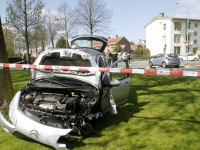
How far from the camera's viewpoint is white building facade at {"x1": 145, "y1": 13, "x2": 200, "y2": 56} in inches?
2071

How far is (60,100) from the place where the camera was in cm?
393

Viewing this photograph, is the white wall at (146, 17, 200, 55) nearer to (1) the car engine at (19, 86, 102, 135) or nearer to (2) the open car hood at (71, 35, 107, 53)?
(2) the open car hood at (71, 35, 107, 53)

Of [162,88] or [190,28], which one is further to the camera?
[190,28]

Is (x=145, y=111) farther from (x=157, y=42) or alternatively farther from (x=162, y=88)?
(x=157, y=42)

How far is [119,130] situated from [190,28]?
58958 millimetres

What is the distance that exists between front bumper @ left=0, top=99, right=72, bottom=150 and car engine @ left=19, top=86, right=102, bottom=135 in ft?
0.55

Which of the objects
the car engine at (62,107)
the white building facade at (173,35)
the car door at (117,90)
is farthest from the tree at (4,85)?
the white building facade at (173,35)

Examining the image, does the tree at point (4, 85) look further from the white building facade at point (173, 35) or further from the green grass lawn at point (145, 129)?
the white building facade at point (173, 35)

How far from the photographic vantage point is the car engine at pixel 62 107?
370 centimetres

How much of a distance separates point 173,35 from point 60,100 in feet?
176

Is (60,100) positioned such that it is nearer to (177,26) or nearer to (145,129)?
(145,129)

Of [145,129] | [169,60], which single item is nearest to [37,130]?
[145,129]

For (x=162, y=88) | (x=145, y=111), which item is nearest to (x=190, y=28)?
(x=162, y=88)

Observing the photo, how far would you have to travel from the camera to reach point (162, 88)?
30.3 feet
